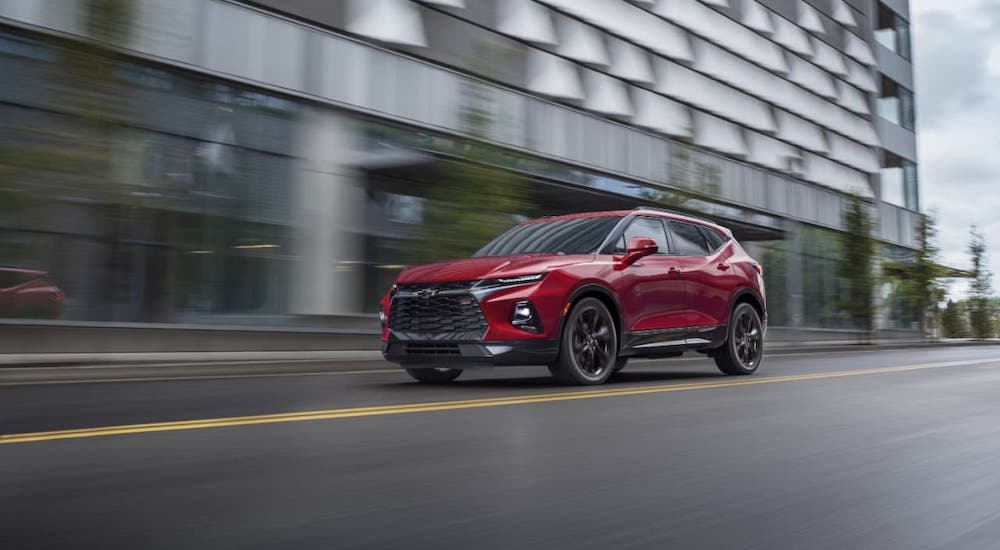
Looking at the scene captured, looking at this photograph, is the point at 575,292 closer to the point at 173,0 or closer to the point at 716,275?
the point at 716,275

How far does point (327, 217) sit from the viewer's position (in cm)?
1686

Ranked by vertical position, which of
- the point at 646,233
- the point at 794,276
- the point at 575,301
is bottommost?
the point at 575,301

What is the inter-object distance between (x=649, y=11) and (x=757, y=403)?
75.7 ft

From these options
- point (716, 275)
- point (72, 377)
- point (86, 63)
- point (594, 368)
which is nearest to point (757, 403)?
point (594, 368)

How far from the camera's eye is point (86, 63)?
436 inches

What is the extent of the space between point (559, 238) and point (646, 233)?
996 millimetres

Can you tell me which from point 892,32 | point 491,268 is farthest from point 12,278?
point 892,32

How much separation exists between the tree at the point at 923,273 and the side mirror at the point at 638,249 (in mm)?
28943

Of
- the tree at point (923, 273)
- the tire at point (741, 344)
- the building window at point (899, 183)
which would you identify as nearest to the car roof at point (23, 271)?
the tire at point (741, 344)

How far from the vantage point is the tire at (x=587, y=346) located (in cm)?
839

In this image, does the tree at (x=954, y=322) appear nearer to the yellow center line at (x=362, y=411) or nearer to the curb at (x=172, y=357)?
the curb at (x=172, y=357)

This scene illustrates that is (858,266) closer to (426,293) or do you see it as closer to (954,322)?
(954,322)

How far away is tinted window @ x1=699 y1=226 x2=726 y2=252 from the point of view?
10.6 metres

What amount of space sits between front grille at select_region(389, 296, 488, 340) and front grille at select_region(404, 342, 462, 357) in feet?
0.28
